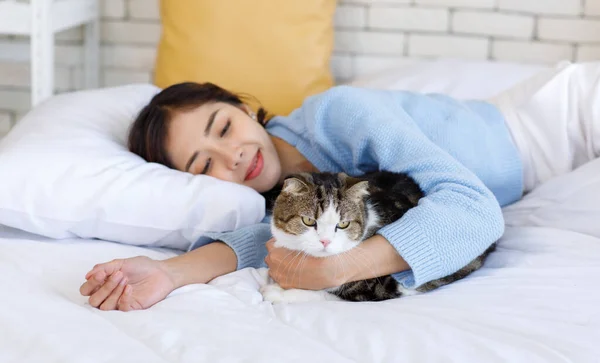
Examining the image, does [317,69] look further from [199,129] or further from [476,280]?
[476,280]

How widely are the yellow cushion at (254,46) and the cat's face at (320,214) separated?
97 centimetres

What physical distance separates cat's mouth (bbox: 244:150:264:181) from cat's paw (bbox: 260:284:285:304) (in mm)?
379

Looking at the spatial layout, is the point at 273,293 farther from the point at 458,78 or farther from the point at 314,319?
the point at 458,78

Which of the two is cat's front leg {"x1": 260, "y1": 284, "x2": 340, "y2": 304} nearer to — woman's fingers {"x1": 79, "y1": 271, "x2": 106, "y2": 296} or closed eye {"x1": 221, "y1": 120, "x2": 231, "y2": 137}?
woman's fingers {"x1": 79, "y1": 271, "x2": 106, "y2": 296}

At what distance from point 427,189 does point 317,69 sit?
37.4 inches

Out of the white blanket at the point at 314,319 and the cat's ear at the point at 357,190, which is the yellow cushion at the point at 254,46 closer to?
the white blanket at the point at 314,319

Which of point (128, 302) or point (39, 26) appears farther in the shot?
point (39, 26)

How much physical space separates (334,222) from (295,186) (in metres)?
0.10

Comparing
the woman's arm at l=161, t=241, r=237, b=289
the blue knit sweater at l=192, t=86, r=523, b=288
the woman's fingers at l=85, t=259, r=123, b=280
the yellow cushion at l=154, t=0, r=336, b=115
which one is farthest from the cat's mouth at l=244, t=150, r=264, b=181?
the yellow cushion at l=154, t=0, r=336, b=115

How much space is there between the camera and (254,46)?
218 centimetres

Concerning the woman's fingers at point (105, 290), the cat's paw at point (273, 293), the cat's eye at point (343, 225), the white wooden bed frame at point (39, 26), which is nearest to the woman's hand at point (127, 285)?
the woman's fingers at point (105, 290)

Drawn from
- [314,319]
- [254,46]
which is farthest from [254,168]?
[254,46]

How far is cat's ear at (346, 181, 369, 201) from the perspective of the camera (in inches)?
47.7

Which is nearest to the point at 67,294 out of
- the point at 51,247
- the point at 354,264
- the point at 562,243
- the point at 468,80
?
the point at 51,247
